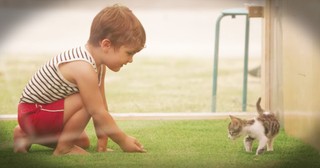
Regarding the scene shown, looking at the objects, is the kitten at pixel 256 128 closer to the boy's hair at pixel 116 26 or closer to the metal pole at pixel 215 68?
the metal pole at pixel 215 68

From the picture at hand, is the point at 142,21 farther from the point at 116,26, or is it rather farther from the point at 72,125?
the point at 72,125

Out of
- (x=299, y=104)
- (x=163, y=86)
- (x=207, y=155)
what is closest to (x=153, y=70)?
(x=163, y=86)

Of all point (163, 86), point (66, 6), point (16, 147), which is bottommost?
point (16, 147)

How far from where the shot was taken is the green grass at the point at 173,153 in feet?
5.38

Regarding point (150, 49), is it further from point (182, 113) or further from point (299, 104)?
point (299, 104)

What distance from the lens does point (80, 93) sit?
1.62 meters

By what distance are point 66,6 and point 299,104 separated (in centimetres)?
45

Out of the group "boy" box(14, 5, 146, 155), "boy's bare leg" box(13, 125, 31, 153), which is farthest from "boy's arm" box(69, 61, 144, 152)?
"boy's bare leg" box(13, 125, 31, 153)

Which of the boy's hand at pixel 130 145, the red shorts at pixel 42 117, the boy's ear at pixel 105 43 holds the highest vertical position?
the boy's ear at pixel 105 43

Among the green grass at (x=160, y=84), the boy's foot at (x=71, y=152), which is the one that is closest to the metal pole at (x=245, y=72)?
the green grass at (x=160, y=84)

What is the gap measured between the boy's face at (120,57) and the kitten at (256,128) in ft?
0.65

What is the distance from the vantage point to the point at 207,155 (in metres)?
1.65

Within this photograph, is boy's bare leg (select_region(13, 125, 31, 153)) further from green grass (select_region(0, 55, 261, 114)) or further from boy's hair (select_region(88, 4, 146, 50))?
boy's hair (select_region(88, 4, 146, 50))

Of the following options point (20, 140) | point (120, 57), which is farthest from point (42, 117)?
point (120, 57)
